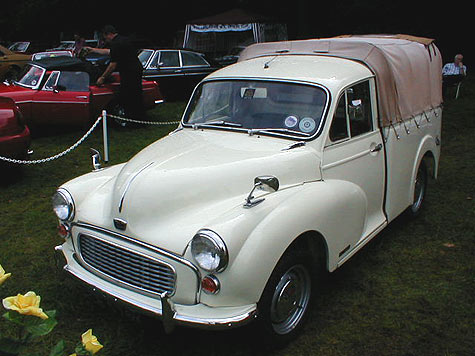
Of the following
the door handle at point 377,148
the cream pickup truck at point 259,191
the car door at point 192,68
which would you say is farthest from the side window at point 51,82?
the door handle at point 377,148

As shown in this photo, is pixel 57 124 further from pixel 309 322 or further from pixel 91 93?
pixel 309 322

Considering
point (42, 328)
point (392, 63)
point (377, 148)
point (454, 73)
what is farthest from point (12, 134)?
point (454, 73)

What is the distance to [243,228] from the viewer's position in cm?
304

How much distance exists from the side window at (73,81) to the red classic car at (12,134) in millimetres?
2742

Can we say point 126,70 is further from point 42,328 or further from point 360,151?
point 42,328

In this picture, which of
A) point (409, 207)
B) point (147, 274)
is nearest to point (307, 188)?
point (147, 274)

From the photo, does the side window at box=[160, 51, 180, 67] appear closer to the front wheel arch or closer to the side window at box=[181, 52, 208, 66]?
the side window at box=[181, 52, 208, 66]

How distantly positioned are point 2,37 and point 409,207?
115 feet

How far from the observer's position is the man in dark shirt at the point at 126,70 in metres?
9.42

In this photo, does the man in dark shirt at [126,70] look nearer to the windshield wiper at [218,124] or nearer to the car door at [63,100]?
the car door at [63,100]

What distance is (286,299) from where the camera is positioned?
11.2 feet

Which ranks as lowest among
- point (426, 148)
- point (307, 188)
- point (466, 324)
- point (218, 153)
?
point (466, 324)

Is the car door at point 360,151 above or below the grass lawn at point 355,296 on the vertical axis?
above

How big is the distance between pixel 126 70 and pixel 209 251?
24.4ft
